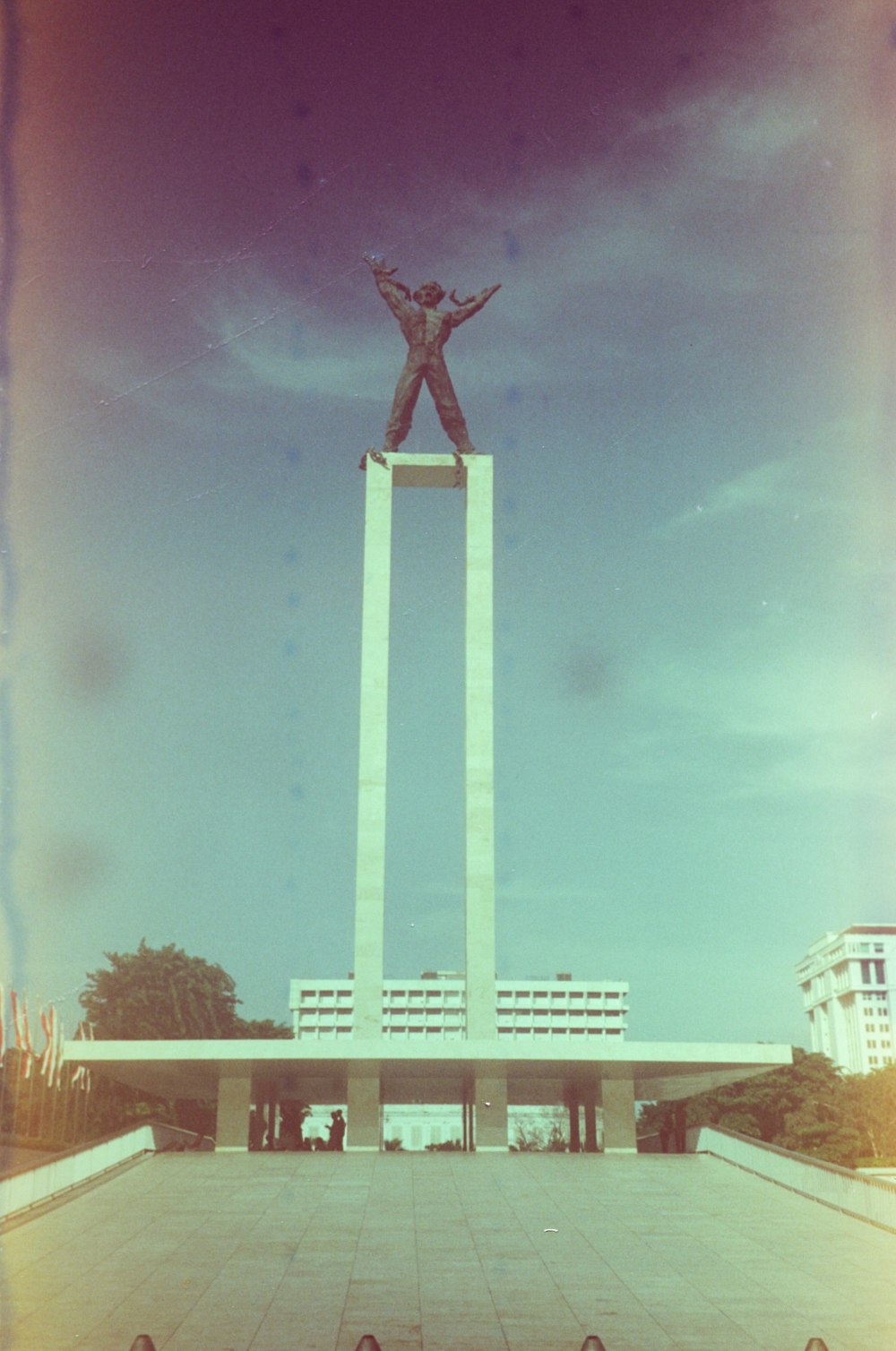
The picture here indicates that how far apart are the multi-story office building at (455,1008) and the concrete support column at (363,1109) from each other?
79122mm

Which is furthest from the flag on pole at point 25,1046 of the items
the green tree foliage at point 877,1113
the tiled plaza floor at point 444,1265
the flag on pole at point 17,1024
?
the green tree foliage at point 877,1113

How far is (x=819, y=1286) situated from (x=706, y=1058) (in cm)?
968

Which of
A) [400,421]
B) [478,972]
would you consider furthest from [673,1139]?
[400,421]

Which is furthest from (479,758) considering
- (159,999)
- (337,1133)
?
(159,999)

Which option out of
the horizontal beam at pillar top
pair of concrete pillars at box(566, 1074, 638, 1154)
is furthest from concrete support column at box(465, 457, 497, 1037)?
pair of concrete pillars at box(566, 1074, 638, 1154)

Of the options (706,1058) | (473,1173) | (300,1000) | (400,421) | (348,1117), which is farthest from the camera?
(300,1000)

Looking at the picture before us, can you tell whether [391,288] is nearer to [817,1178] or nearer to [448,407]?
[448,407]

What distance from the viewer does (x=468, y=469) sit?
105ft

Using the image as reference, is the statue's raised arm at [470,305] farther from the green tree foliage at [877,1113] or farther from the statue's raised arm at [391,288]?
the green tree foliage at [877,1113]

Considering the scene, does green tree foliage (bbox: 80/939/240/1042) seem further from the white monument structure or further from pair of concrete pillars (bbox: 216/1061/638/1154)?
pair of concrete pillars (bbox: 216/1061/638/1154)

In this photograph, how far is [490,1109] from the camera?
26500mm

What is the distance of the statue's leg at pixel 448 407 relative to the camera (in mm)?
32219

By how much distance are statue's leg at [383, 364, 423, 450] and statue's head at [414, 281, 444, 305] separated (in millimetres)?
1705

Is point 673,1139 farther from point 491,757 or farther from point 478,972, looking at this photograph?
point 491,757
